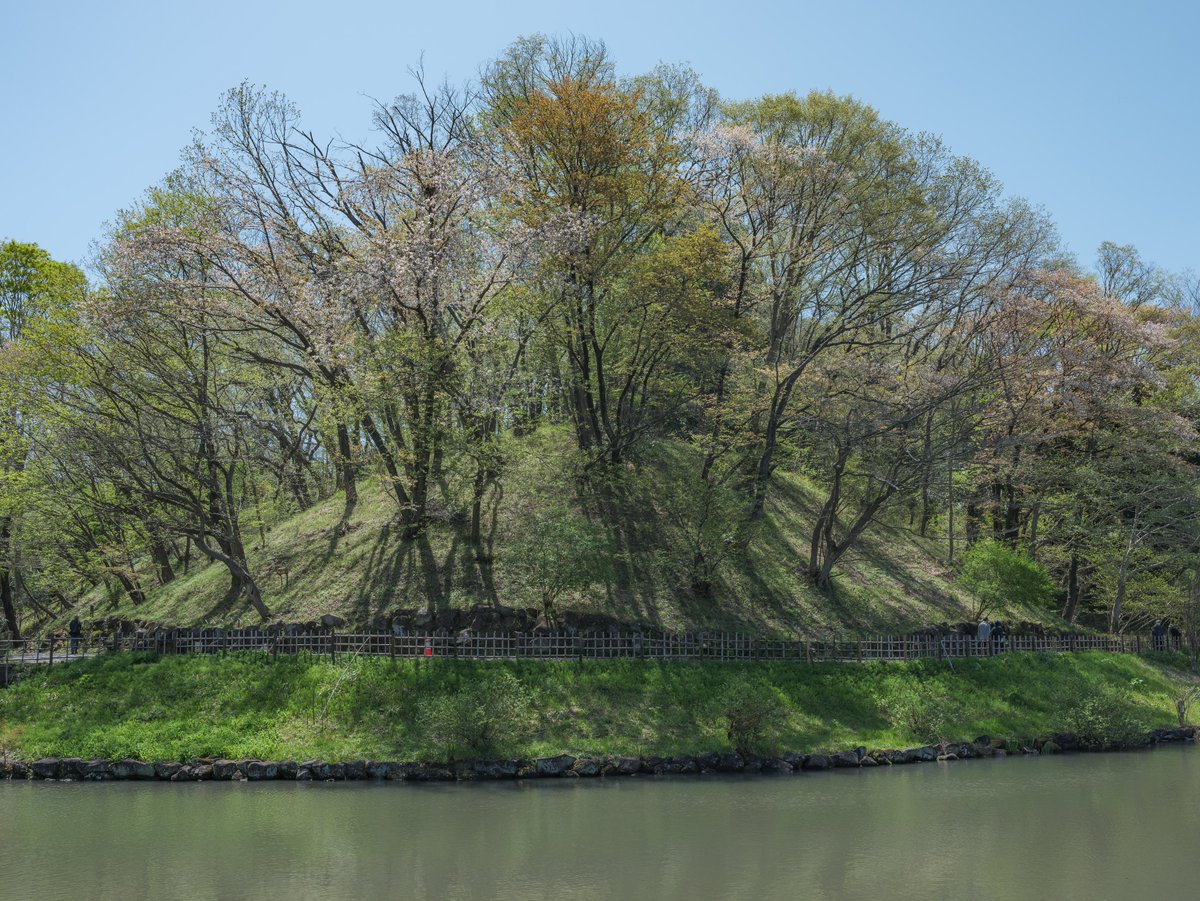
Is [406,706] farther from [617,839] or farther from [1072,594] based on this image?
[1072,594]

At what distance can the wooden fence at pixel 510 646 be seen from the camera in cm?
2800

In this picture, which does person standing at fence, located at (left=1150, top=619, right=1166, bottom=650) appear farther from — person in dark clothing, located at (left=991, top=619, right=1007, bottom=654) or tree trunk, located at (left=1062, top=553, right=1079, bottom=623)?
person in dark clothing, located at (left=991, top=619, right=1007, bottom=654)

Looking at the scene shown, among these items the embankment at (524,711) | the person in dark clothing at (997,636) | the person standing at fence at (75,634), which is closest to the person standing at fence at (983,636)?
the person in dark clothing at (997,636)

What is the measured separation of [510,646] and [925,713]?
12.3m

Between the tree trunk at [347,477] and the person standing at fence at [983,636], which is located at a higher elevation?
the tree trunk at [347,477]

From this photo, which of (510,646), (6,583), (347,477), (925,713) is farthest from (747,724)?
(6,583)

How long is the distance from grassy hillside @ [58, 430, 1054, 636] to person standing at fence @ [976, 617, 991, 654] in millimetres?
1645

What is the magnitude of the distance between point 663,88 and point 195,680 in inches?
1250

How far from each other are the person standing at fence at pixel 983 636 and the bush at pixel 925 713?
4.45 m

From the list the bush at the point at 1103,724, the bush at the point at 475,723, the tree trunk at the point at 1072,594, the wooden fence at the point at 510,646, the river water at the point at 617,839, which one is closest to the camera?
the river water at the point at 617,839

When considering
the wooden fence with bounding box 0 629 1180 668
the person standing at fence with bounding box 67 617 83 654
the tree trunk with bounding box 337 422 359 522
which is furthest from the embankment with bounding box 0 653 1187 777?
the tree trunk with bounding box 337 422 359 522

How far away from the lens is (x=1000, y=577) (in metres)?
34.6

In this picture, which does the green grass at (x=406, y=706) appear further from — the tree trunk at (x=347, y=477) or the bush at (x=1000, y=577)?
the tree trunk at (x=347, y=477)

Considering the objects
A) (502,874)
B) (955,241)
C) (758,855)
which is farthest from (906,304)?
(502,874)
